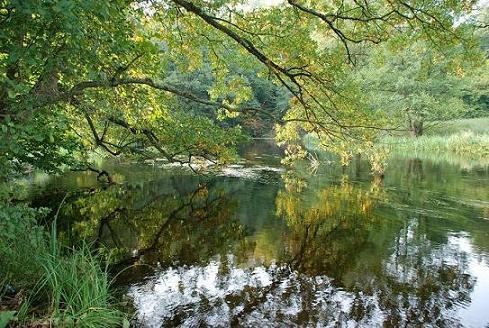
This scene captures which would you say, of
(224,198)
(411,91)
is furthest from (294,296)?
(411,91)

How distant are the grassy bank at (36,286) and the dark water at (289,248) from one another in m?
1.00

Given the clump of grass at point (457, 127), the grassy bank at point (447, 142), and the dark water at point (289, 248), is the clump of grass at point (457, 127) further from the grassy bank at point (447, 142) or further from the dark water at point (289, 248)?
the dark water at point (289, 248)

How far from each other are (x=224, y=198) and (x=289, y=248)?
17.7 ft

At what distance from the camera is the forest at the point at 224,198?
13.7 ft

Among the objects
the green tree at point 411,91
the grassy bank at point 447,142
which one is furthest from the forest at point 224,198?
the green tree at point 411,91

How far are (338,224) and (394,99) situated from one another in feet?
93.7

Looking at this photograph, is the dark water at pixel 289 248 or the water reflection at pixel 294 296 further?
the dark water at pixel 289 248

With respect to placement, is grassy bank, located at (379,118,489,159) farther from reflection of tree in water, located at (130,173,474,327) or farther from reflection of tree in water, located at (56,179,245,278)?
reflection of tree in water, located at (130,173,474,327)

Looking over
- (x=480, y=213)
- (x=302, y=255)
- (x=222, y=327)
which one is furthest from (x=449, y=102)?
(x=222, y=327)

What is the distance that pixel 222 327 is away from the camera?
519 centimetres

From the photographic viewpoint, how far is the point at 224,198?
13.6m

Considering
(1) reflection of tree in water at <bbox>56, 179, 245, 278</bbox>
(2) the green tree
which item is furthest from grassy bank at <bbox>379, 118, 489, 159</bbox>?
(1) reflection of tree in water at <bbox>56, 179, 245, 278</bbox>

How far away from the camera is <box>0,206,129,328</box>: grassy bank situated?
400 cm

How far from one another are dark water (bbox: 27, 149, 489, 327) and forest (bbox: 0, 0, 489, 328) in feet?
0.14
